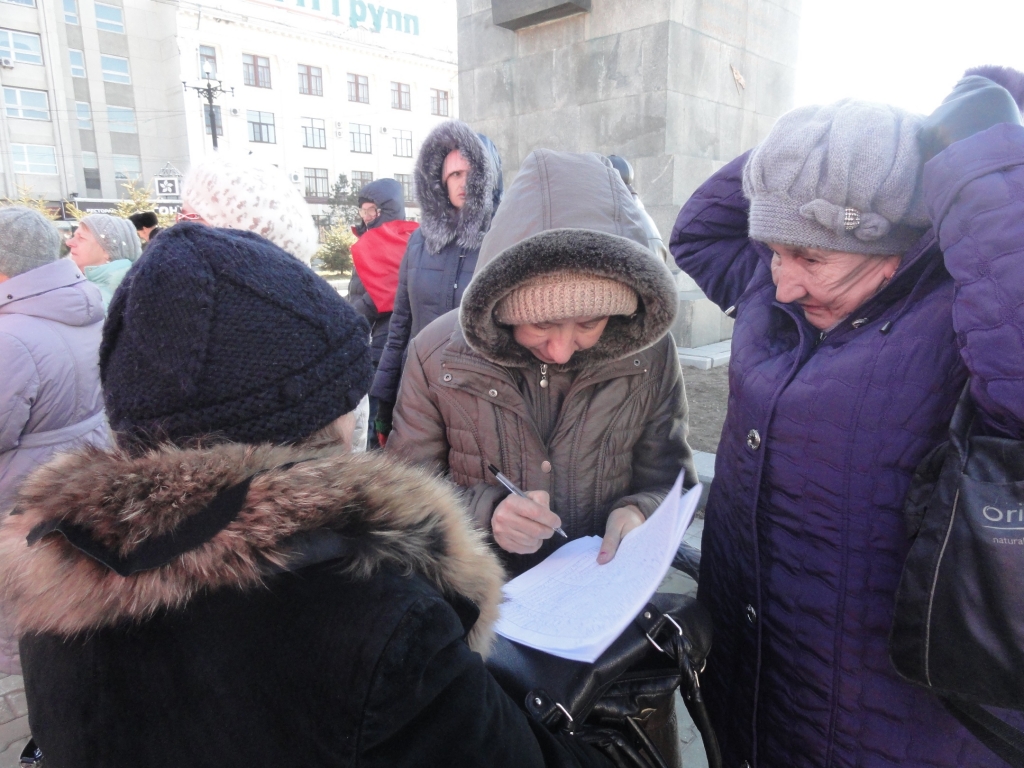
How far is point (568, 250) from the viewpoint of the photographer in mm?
1573

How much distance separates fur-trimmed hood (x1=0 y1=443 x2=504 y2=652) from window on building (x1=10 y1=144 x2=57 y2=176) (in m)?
45.0

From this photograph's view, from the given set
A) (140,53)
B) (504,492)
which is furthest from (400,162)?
(504,492)

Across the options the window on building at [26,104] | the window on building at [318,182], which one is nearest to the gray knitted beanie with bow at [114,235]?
the window on building at [26,104]

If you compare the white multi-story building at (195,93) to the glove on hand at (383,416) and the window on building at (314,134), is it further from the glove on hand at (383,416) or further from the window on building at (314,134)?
the glove on hand at (383,416)

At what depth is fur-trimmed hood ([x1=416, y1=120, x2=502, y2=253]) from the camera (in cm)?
329

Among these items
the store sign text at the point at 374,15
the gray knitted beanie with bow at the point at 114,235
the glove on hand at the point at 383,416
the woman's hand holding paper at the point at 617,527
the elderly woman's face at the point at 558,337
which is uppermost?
the store sign text at the point at 374,15

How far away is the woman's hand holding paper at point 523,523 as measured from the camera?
1.46 metres

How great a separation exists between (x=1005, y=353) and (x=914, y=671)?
0.56 meters

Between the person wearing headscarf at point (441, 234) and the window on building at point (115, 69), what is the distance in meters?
46.0

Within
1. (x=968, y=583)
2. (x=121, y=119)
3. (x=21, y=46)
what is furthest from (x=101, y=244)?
(x=121, y=119)

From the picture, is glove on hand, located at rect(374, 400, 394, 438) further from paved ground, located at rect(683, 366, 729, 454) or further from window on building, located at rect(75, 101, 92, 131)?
window on building, located at rect(75, 101, 92, 131)

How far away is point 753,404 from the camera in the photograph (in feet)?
4.70

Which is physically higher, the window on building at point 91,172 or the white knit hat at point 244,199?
the window on building at point 91,172

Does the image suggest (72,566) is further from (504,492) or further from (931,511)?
(931,511)
